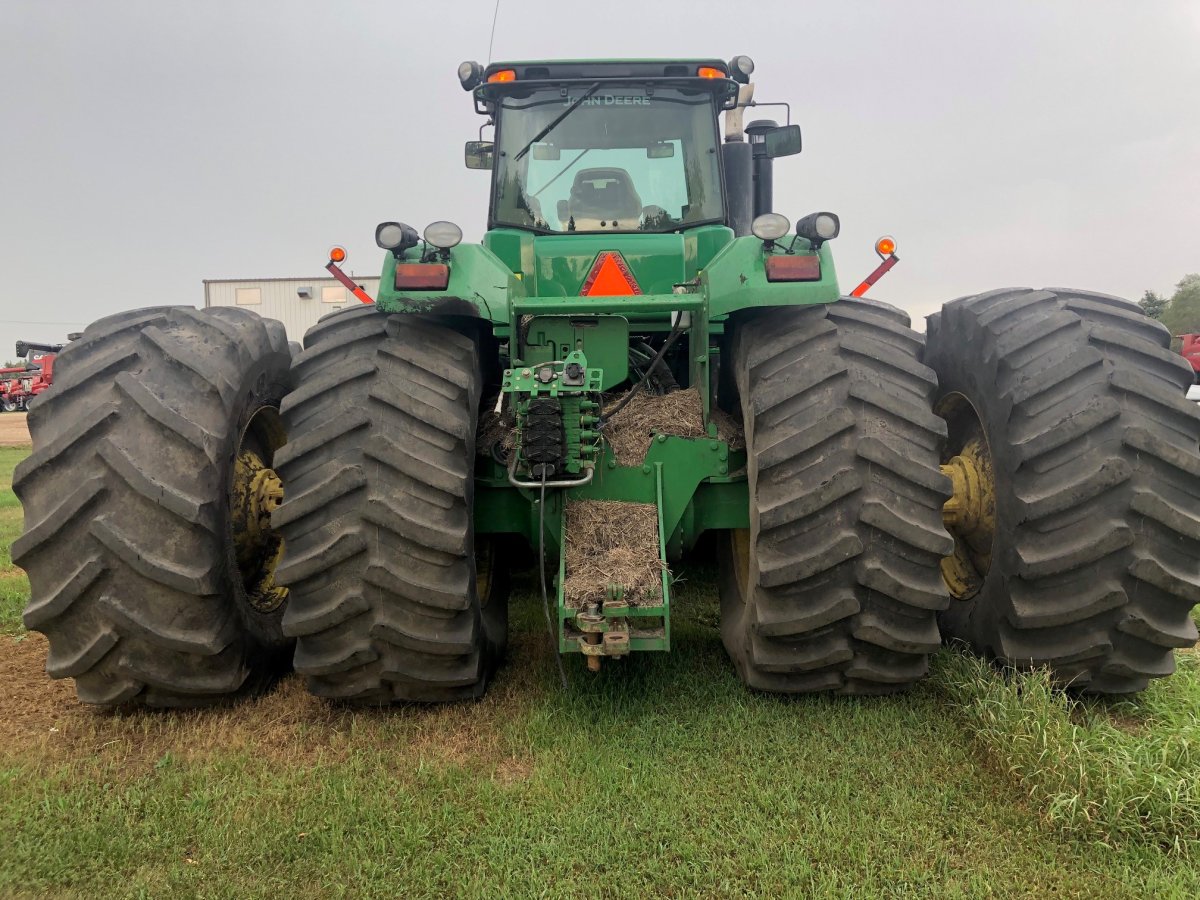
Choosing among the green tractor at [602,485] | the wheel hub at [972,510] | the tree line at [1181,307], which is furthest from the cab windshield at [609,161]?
the tree line at [1181,307]

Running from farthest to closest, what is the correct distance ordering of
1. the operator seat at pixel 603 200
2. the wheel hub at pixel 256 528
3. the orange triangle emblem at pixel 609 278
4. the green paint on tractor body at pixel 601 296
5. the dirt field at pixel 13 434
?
1. the dirt field at pixel 13 434
2. the operator seat at pixel 603 200
3. the orange triangle emblem at pixel 609 278
4. the wheel hub at pixel 256 528
5. the green paint on tractor body at pixel 601 296

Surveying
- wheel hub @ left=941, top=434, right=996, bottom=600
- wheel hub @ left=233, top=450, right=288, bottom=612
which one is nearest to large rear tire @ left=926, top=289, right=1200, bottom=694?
wheel hub @ left=941, top=434, right=996, bottom=600

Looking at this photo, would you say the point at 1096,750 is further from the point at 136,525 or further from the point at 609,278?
the point at 136,525

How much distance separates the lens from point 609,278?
3805mm

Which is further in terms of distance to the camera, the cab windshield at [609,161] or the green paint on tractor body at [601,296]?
the cab windshield at [609,161]

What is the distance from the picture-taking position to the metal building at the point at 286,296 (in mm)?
29406

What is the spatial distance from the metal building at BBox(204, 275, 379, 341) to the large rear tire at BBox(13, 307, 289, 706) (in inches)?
1091

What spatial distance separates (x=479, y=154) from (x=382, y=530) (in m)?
3.15

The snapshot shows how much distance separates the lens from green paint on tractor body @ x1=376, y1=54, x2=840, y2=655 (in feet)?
9.89

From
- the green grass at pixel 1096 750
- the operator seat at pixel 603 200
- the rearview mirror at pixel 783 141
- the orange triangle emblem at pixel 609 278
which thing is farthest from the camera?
the rearview mirror at pixel 783 141

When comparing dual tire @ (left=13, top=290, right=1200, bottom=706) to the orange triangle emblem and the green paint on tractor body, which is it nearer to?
the green paint on tractor body

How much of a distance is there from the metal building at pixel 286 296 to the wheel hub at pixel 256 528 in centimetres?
2724

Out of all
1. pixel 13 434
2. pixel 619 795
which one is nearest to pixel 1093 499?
pixel 619 795

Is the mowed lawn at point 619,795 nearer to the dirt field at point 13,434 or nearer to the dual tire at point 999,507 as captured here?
the dual tire at point 999,507
